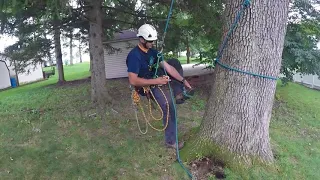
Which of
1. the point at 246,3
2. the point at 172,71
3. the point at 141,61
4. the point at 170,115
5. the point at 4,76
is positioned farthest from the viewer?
the point at 4,76

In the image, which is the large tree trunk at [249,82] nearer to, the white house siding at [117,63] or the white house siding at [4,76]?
the white house siding at [117,63]

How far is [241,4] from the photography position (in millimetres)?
3266

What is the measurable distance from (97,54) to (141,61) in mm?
3440

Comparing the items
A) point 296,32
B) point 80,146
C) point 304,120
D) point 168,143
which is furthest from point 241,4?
point 296,32

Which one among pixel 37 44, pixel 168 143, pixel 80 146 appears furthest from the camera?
pixel 37 44

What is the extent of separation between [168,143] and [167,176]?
0.67 metres

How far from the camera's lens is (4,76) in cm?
1773

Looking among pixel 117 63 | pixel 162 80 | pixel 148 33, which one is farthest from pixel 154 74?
pixel 117 63

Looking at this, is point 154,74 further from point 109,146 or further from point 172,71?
point 109,146

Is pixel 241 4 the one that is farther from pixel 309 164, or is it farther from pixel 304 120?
pixel 304 120

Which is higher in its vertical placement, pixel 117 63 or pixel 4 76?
pixel 117 63

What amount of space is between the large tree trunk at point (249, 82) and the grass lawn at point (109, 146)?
39 centimetres

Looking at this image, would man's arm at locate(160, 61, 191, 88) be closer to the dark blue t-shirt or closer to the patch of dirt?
the dark blue t-shirt

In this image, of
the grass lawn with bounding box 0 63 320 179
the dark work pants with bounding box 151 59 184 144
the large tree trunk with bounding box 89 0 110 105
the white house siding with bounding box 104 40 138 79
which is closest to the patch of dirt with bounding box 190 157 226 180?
the grass lawn with bounding box 0 63 320 179
